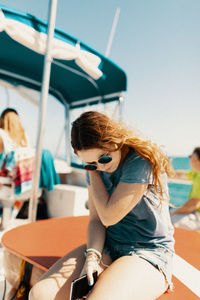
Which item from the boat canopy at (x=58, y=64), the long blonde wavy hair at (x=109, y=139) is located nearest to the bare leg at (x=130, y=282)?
the long blonde wavy hair at (x=109, y=139)

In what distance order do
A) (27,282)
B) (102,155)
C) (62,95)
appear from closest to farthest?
1. (102,155)
2. (27,282)
3. (62,95)

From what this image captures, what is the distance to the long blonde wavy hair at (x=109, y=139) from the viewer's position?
0.96 m

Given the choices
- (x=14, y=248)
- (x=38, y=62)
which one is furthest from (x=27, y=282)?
(x=38, y=62)

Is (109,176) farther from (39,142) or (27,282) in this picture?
(39,142)

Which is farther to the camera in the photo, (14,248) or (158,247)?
(14,248)

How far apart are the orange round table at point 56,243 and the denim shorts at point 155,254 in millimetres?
116

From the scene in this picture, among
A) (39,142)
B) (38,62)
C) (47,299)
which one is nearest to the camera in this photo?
(47,299)

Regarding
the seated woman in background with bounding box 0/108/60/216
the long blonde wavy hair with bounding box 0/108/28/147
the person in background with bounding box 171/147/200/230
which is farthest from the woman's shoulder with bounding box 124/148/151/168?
the long blonde wavy hair with bounding box 0/108/28/147

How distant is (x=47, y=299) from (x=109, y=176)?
22.9 inches

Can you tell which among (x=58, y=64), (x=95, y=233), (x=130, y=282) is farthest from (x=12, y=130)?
(x=130, y=282)

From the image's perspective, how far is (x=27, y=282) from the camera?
1.27 m

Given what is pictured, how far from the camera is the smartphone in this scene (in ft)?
2.72

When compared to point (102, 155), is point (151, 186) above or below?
below

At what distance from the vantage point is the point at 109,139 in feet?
3.15
